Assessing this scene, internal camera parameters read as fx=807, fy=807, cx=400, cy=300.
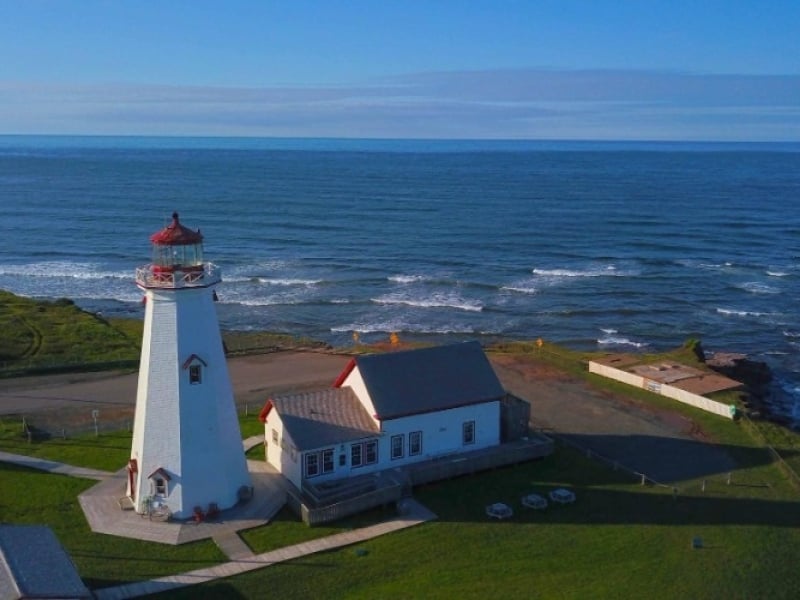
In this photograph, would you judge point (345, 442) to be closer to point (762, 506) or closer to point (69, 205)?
point (762, 506)

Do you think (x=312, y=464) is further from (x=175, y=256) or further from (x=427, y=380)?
(x=175, y=256)

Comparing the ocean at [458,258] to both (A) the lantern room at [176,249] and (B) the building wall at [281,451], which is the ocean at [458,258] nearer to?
(B) the building wall at [281,451]

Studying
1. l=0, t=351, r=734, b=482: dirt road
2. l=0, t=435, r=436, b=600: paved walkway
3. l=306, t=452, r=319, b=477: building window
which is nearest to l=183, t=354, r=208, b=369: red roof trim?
l=0, t=435, r=436, b=600: paved walkway

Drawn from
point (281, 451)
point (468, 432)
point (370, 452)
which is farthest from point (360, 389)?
point (468, 432)

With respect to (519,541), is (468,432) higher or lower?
higher

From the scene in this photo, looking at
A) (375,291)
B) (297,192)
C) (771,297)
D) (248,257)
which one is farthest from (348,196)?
(771,297)

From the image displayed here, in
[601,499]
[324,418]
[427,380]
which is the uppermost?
[427,380]

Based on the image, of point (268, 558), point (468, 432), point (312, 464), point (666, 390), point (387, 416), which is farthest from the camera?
point (666, 390)

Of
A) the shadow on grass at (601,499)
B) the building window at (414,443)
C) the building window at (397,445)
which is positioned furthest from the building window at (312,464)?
the building window at (414,443)
